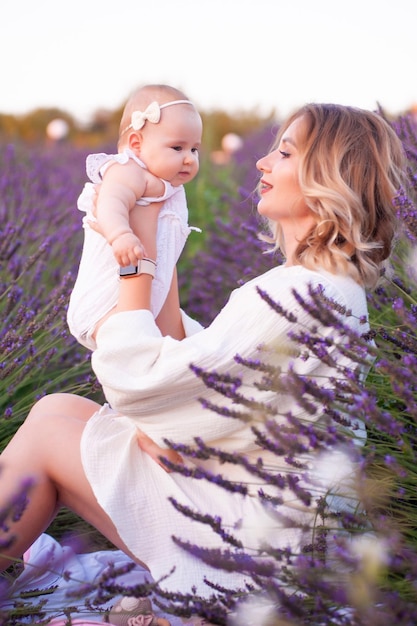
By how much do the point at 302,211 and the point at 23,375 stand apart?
2.95 ft

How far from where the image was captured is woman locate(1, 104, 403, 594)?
1739mm

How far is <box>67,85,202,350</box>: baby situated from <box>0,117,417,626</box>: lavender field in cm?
27

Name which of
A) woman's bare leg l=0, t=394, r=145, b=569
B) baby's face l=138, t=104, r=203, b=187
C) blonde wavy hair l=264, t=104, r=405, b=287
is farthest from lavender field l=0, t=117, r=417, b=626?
baby's face l=138, t=104, r=203, b=187

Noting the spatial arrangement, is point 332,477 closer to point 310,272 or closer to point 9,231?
point 310,272

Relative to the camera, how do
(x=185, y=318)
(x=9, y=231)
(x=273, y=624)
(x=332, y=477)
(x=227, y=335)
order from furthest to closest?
1. (x=9, y=231)
2. (x=185, y=318)
3. (x=227, y=335)
4. (x=332, y=477)
5. (x=273, y=624)

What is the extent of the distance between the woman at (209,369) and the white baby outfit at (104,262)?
9 cm

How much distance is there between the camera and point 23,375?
2281 mm

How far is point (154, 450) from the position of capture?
72.1 inches

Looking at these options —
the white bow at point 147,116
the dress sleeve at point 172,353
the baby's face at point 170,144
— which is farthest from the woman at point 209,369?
the white bow at point 147,116

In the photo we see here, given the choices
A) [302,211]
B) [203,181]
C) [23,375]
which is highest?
[302,211]

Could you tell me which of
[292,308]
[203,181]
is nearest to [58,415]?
[292,308]

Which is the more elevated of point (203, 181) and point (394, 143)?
point (394, 143)

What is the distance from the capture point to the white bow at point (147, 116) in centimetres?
212

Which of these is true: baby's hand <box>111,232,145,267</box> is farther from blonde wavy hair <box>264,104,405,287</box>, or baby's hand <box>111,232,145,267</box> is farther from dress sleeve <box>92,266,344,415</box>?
blonde wavy hair <box>264,104,405,287</box>
